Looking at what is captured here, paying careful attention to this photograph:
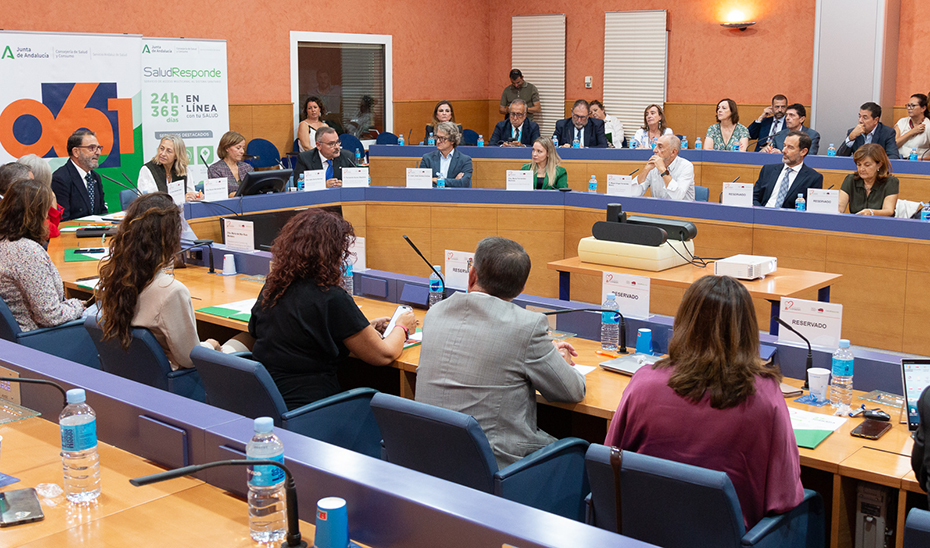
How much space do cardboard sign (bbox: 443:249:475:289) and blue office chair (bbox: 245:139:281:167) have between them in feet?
20.3

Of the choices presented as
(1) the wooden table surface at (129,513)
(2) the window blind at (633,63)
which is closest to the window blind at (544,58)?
(2) the window blind at (633,63)

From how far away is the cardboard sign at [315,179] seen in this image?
672 cm

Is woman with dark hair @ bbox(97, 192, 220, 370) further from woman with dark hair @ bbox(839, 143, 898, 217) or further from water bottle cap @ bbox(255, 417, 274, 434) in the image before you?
woman with dark hair @ bbox(839, 143, 898, 217)

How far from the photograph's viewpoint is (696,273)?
14.1 feet

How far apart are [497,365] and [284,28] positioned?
8612 millimetres

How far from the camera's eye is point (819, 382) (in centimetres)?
271

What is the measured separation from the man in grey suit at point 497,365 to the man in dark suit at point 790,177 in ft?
13.3

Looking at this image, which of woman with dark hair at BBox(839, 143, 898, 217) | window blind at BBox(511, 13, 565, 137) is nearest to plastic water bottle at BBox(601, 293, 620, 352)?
woman with dark hair at BBox(839, 143, 898, 217)

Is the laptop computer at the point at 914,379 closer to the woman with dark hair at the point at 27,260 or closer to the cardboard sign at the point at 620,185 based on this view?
the woman with dark hair at the point at 27,260

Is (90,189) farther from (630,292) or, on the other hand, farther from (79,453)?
(79,453)

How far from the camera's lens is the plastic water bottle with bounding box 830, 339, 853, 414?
2680 millimetres

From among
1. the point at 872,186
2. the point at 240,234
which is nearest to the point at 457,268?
the point at 240,234

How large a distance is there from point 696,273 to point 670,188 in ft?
6.75

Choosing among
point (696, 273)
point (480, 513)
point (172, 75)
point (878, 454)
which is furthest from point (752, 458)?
point (172, 75)
